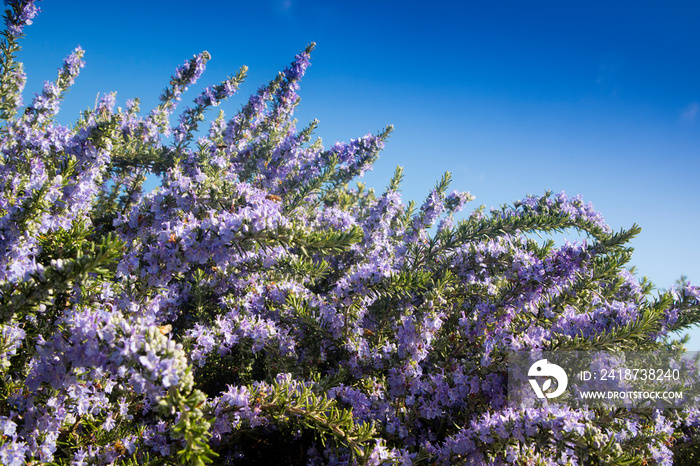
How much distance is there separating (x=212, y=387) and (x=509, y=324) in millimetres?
3611

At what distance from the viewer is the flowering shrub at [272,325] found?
235 cm

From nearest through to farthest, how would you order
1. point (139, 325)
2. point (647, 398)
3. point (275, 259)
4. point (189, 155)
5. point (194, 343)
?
point (139, 325) < point (647, 398) < point (194, 343) < point (275, 259) < point (189, 155)

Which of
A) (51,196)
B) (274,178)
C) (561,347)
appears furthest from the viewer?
(274,178)

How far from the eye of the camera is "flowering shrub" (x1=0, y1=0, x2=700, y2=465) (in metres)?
2.35

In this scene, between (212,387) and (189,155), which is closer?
(212,387)

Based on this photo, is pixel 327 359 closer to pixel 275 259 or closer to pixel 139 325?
pixel 275 259

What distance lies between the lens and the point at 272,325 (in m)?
4.53

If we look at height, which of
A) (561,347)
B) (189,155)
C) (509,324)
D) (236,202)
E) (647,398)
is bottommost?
(647,398)

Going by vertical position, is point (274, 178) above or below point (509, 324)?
above

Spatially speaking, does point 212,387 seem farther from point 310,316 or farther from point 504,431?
point 504,431

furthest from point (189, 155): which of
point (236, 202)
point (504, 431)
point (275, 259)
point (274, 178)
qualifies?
point (504, 431)

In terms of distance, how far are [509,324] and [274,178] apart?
5107mm

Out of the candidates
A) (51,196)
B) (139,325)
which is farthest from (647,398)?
(51,196)

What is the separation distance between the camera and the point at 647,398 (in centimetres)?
393
